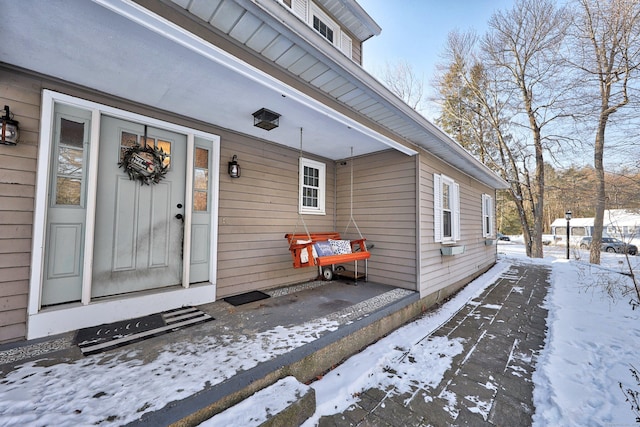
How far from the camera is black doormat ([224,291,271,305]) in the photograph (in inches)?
126

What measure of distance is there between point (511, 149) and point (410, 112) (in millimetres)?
12122

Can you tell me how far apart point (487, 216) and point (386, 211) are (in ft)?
18.5

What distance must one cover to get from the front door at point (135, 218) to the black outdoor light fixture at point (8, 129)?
0.58 m

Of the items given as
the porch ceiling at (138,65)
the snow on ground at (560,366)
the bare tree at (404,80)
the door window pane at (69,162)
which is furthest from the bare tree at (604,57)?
the door window pane at (69,162)

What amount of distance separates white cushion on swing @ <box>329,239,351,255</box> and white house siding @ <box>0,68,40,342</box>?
3.18 meters

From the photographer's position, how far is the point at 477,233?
7.01 m

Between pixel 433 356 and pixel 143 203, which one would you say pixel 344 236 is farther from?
pixel 143 203

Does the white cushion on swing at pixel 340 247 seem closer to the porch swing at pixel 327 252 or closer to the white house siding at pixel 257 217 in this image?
the porch swing at pixel 327 252

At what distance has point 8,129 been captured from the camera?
2.05 meters

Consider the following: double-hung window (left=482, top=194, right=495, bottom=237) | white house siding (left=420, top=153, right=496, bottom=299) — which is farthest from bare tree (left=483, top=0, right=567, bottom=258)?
white house siding (left=420, top=153, right=496, bottom=299)

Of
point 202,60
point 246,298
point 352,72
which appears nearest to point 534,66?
point 352,72

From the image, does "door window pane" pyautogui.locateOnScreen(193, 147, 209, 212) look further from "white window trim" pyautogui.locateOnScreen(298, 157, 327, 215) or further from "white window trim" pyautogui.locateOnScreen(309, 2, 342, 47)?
"white window trim" pyautogui.locateOnScreen(309, 2, 342, 47)

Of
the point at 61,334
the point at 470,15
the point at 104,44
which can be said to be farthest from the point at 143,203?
the point at 470,15

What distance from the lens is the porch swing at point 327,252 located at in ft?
11.5
